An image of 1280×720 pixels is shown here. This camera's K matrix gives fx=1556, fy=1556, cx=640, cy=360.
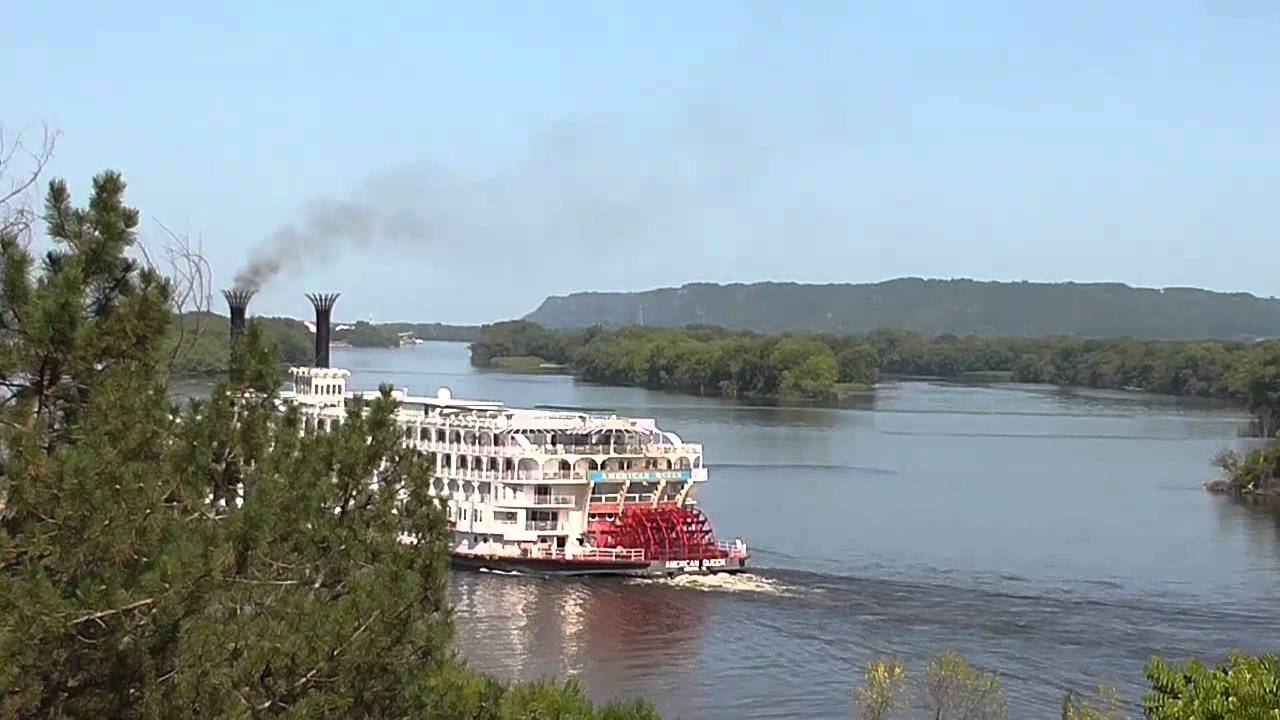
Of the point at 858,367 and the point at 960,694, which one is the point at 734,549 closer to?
the point at 960,694

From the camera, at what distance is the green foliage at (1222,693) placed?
532 centimetres

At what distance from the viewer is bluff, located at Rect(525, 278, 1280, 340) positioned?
16888cm

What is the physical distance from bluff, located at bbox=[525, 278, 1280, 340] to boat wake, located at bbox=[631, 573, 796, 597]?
144285 millimetres

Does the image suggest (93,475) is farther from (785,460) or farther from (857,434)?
(857,434)

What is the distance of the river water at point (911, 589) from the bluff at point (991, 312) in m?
131

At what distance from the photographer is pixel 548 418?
23.7 m

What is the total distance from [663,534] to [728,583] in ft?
4.96

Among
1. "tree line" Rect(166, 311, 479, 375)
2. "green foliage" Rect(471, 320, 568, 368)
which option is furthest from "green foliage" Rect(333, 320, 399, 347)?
"green foliage" Rect(471, 320, 568, 368)

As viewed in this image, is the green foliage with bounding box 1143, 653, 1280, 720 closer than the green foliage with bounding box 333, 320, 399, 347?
Yes

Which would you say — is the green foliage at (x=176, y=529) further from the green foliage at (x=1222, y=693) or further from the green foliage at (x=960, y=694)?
the green foliage at (x=960, y=694)

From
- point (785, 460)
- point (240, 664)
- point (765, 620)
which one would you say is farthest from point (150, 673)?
point (785, 460)

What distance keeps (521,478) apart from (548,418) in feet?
3.70

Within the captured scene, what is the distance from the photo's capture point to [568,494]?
2327 centimetres

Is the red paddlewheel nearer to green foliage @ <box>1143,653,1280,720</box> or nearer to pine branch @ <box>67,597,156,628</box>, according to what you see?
green foliage @ <box>1143,653,1280,720</box>
